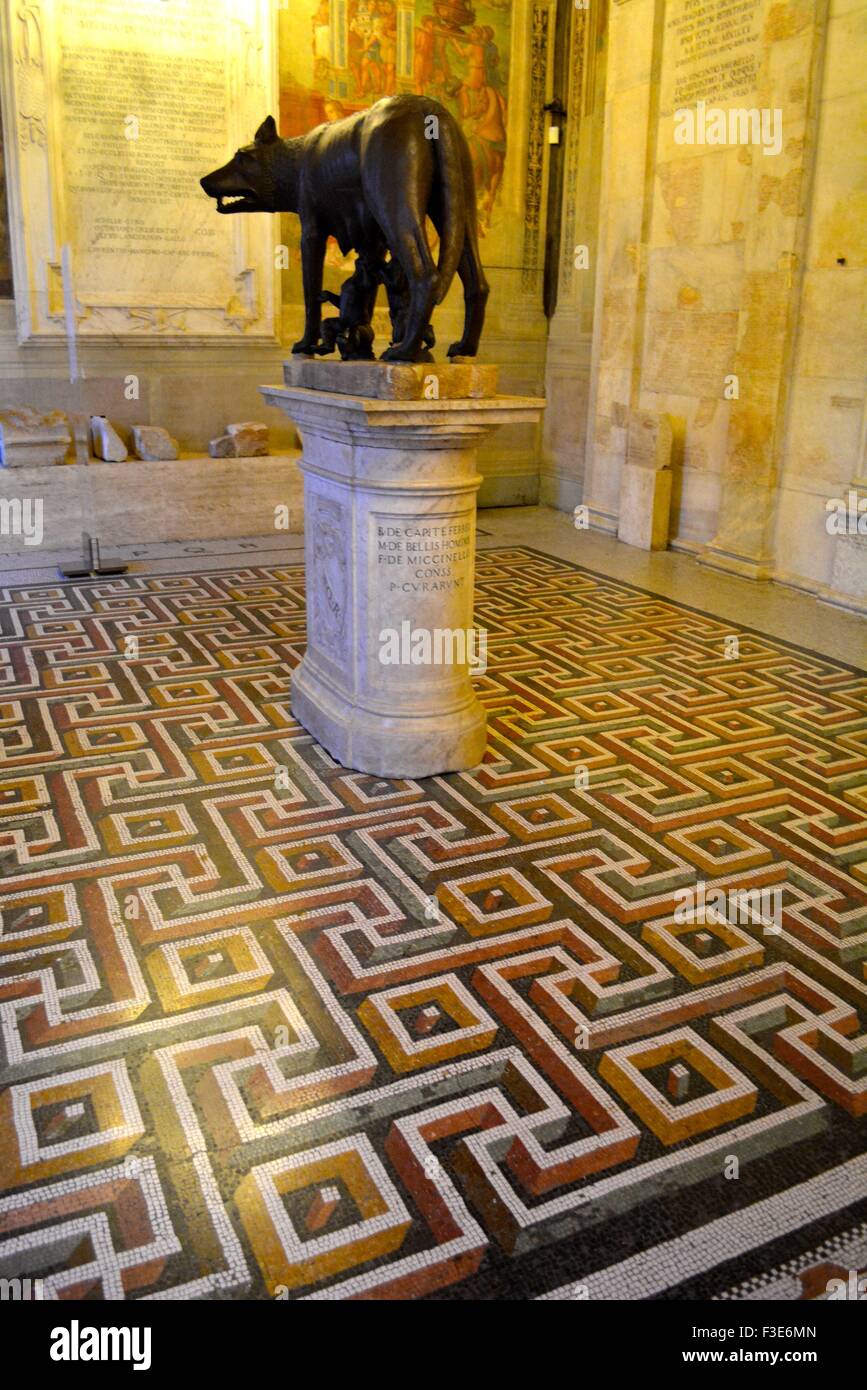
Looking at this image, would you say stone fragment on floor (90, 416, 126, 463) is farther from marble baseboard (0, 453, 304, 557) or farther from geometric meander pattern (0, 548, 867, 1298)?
geometric meander pattern (0, 548, 867, 1298)

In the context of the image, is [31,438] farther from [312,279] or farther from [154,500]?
[312,279]

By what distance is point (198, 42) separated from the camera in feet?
26.9

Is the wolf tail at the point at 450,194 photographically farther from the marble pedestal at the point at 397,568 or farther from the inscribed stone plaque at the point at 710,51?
the inscribed stone plaque at the point at 710,51

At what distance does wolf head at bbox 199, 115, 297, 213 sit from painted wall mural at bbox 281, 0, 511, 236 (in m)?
4.66

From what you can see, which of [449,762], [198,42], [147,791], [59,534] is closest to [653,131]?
[198,42]

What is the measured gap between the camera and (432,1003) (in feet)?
9.43

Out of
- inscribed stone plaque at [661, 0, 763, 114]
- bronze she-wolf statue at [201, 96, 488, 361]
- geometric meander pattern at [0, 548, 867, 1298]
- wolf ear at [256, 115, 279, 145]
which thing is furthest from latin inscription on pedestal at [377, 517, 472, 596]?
inscribed stone plaque at [661, 0, 763, 114]

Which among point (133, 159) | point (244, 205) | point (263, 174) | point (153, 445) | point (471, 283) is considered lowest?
point (153, 445)

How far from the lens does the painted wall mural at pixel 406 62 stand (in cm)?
883

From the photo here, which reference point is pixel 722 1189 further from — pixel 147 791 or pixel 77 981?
pixel 147 791

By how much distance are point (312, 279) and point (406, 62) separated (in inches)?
227

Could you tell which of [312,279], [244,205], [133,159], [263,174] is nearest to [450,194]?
[312,279]

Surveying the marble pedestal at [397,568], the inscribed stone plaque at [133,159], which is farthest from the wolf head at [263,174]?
the inscribed stone plaque at [133,159]

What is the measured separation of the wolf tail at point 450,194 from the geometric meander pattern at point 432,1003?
189cm
